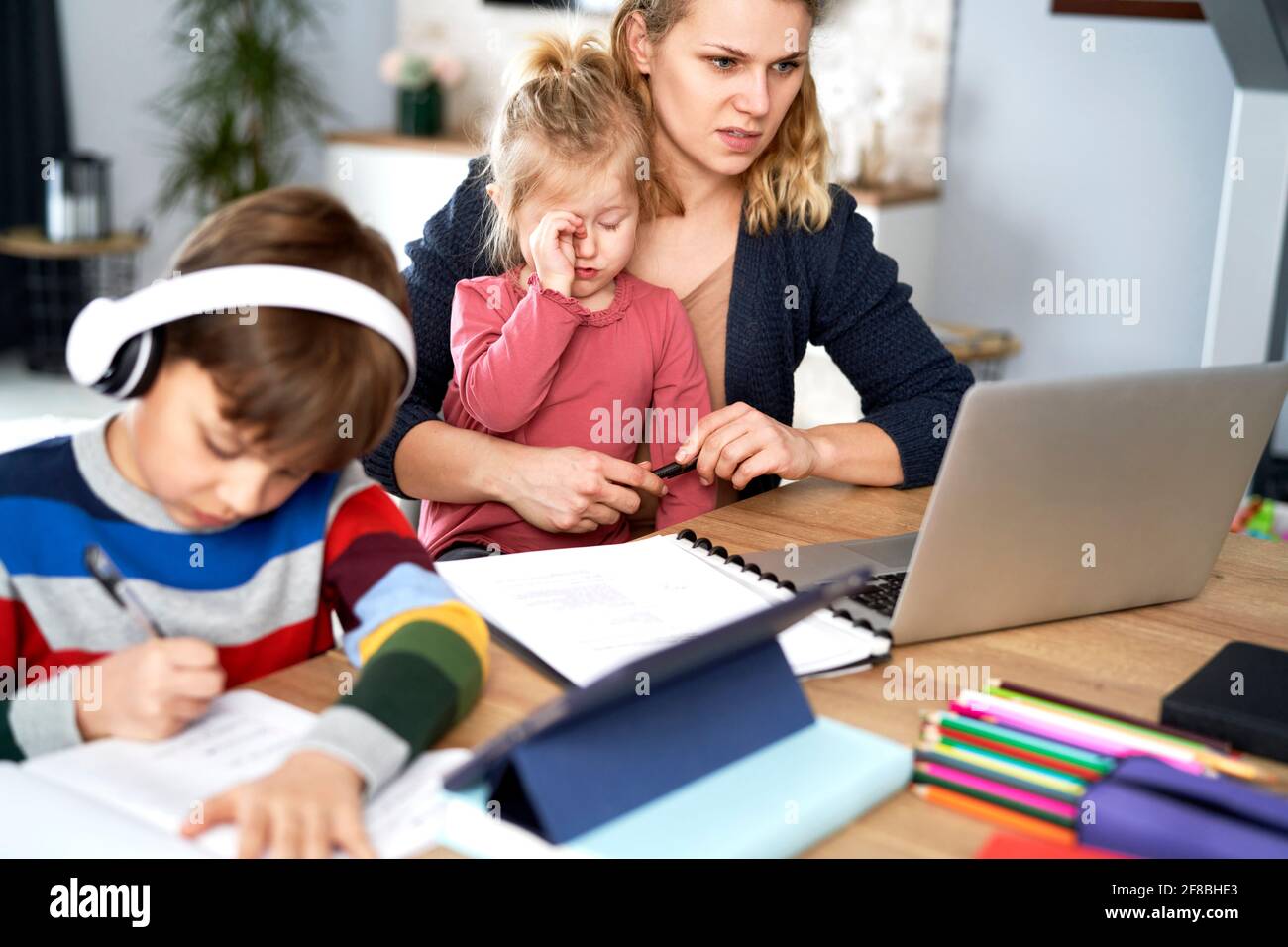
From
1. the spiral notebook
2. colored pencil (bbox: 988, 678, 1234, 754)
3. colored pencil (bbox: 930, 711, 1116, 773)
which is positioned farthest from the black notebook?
the spiral notebook

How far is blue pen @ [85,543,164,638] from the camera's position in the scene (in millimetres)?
985

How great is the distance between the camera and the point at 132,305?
2.86 feet

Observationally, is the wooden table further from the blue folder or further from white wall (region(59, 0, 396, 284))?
white wall (region(59, 0, 396, 284))

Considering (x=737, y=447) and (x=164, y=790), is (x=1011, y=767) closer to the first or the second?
(x=164, y=790)

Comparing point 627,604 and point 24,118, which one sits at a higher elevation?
point 24,118

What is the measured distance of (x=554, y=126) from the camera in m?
1.52

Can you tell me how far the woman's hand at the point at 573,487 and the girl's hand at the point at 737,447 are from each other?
0.05 meters

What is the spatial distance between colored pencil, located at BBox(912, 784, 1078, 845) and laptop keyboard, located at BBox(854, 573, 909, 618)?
0.27 meters

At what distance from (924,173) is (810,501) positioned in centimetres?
296

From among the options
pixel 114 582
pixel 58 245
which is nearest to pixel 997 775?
pixel 114 582

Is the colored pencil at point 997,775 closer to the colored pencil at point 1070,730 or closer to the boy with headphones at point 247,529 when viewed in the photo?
the colored pencil at point 1070,730

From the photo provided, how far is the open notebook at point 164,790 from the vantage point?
2.39 ft

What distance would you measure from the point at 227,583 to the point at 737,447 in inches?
22.8

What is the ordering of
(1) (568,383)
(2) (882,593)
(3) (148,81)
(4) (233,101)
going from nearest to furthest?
(2) (882,593) < (1) (568,383) < (4) (233,101) < (3) (148,81)
